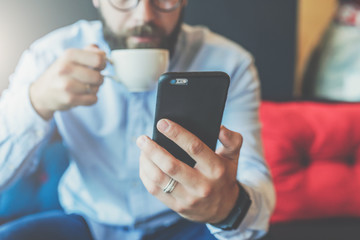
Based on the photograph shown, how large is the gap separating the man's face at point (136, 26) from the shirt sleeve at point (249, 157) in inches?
7.7

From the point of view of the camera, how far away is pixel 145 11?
465mm

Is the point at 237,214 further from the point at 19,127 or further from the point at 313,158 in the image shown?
the point at 313,158

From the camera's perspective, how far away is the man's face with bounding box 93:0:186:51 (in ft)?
1.51

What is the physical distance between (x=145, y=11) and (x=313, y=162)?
60cm

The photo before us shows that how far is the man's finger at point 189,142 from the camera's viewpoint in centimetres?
35

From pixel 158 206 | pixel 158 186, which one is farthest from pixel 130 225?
pixel 158 186

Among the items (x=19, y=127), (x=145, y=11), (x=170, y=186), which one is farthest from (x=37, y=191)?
(x=145, y=11)

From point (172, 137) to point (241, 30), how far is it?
0.55m

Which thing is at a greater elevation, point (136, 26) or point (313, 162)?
point (136, 26)

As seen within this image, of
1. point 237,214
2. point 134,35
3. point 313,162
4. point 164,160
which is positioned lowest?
point 313,162

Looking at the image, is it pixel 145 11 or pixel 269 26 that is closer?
pixel 145 11

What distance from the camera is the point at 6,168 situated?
16.6 inches

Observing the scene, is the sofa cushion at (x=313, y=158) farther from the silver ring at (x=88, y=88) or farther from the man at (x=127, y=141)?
the silver ring at (x=88, y=88)

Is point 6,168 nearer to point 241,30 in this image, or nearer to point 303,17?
point 241,30
